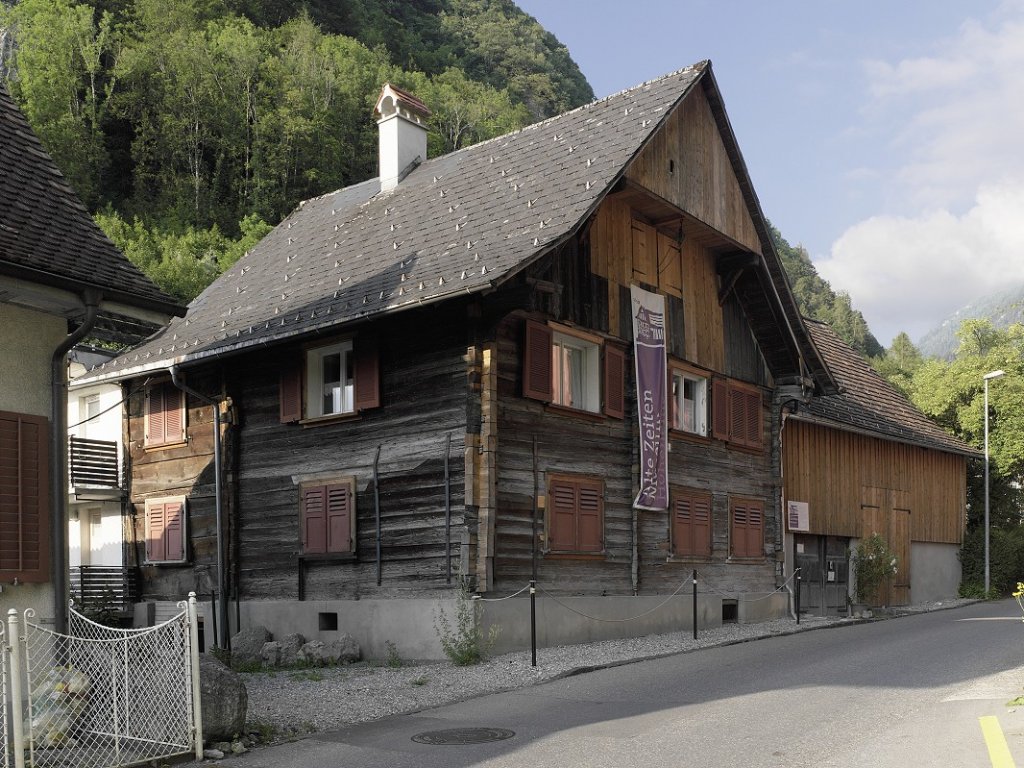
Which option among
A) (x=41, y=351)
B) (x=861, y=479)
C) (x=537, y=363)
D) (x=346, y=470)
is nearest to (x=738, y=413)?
(x=537, y=363)

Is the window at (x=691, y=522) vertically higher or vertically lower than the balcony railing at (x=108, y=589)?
higher

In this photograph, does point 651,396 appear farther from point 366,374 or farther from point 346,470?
point 346,470

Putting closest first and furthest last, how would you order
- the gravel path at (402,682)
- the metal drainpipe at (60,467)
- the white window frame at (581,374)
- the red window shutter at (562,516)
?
1. the metal drainpipe at (60,467)
2. the gravel path at (402,682)
3. the red window shutter at (562,516)
4. the white window frame at (581,374)

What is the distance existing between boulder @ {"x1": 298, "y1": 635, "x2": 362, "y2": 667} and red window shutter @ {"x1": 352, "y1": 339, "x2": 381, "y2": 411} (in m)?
3.65

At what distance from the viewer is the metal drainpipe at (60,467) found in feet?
35.8

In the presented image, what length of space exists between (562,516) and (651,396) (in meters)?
3.25

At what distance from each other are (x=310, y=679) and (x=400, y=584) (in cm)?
280

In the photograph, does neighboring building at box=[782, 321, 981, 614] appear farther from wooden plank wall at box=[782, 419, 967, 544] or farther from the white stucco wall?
the white stucco wall

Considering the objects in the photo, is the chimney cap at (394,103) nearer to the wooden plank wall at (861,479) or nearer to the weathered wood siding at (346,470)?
the weathered wood siding at (346,470)

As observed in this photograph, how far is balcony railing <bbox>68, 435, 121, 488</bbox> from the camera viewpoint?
22391 millimetres

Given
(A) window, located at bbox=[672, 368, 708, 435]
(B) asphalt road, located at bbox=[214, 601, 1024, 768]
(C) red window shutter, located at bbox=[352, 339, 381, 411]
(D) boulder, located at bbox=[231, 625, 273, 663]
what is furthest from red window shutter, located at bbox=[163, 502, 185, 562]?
(B) asphalt road, located at bbox=[214, 601, 1024, 768]

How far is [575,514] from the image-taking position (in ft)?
61.5

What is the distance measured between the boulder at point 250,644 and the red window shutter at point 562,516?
492 centimetres

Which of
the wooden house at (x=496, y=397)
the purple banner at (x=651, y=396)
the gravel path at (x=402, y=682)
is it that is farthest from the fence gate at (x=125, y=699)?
the purple banner at (x=651, y=396)
